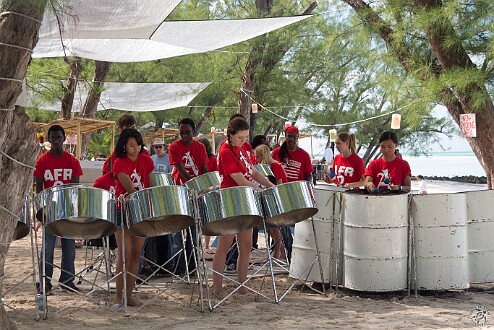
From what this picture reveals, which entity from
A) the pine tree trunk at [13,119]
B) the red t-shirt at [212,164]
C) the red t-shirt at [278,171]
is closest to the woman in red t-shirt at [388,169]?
the red t-shirt at [278,171]

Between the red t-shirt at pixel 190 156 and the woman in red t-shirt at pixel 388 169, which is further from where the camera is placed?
the red t-shirt at pixel 190 156

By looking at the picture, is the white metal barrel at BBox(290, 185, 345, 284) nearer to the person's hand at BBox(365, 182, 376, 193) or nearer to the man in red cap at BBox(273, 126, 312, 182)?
the person's hand at BBox(365, 182, 376, 193)

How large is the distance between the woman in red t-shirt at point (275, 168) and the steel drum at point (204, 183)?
0.66 meters

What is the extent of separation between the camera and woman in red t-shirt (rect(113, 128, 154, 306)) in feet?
13.9

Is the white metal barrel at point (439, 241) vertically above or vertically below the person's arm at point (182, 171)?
below

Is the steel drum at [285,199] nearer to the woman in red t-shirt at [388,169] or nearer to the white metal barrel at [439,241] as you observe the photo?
the white metal barrel at [439,241]

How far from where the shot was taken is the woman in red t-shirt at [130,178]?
4.25 meters

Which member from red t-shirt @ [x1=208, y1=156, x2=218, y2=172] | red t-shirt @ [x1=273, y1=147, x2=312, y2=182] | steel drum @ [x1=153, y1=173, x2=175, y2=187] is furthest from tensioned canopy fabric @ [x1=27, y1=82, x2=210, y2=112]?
steel drum @ [x1=153, y1=173, x2=175, y2=187]

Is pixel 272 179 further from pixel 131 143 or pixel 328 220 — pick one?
pixel 131 143

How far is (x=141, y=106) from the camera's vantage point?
12.9m

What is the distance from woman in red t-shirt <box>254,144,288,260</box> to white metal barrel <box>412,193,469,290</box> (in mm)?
1262

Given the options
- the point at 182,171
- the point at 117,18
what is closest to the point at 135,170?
the point at 182,171

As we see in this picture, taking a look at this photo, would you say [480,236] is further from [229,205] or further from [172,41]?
[172,41]

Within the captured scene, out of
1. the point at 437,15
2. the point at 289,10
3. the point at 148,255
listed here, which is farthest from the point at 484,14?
the point at 289,10
